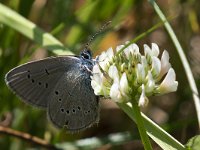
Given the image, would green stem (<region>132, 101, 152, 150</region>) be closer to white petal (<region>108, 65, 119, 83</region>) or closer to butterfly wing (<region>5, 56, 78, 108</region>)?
white petal (<region>108, 65, 119, 83</region>)

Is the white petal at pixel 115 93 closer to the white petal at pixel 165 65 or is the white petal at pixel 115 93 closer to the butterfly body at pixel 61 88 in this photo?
the white petal at pixel 165 65

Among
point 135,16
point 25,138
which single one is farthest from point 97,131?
point 25,138

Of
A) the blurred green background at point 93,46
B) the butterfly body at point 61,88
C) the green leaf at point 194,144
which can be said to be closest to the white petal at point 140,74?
the green leaf at point 194,144

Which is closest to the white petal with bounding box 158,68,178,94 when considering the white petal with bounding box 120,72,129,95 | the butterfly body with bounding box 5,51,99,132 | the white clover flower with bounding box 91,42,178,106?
the white clover flower with bounding box 91,42,178,106

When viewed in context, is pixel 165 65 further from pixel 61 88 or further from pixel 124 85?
pixel 61 88

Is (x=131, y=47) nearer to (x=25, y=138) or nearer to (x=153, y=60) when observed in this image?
(x=153, y=60)

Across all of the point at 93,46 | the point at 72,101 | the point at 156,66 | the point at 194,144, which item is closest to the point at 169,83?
the point at 156,66

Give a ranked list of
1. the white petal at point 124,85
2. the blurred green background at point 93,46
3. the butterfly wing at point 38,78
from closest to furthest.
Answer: the white petal at point 124,85, the butterfly wing at point 38,78, the blurred green background at point 93,46
